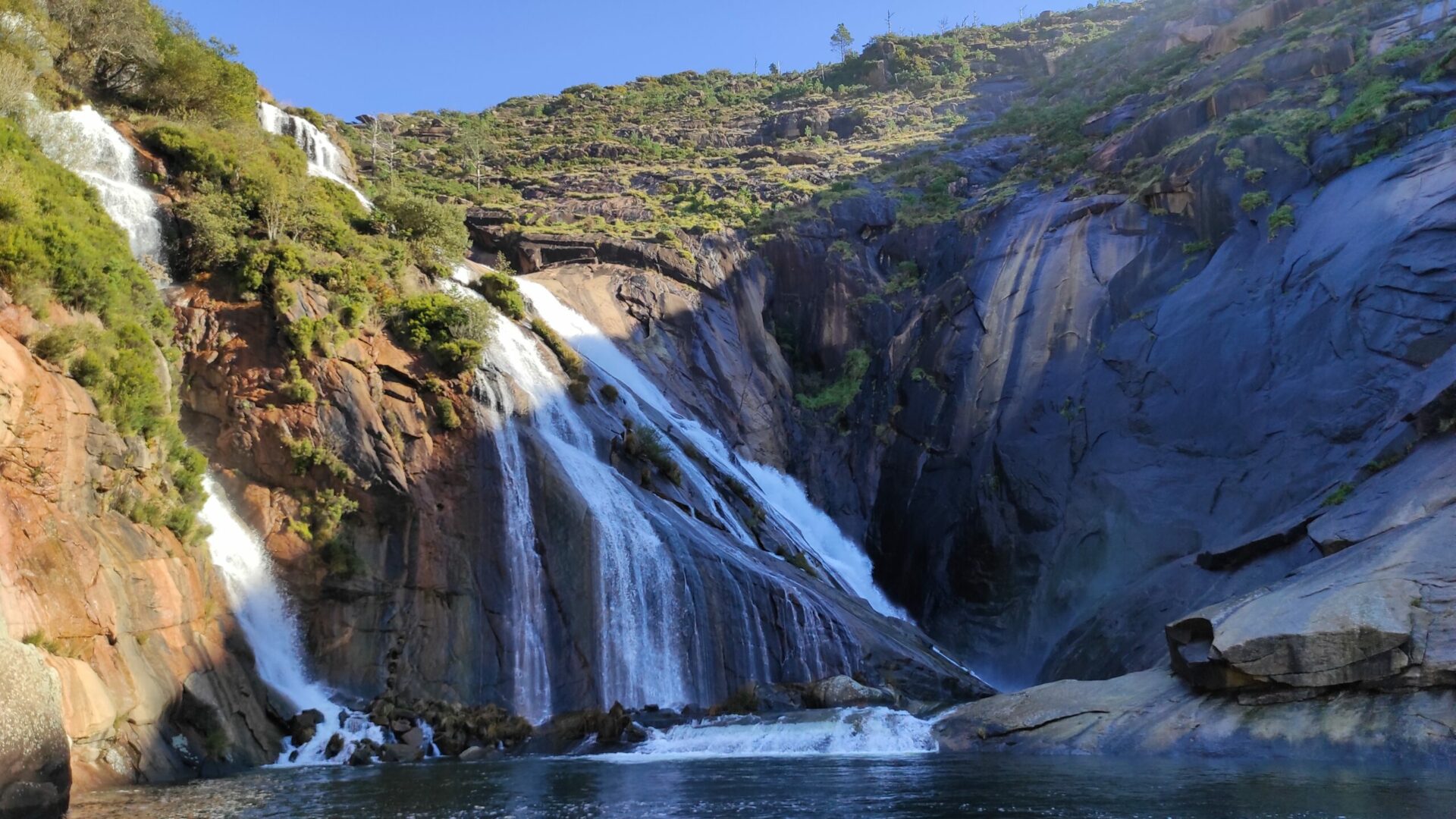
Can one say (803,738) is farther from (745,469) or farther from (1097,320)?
(1097,320)

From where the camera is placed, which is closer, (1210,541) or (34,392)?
(34,392)

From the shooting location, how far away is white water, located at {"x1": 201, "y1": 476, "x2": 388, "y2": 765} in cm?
2283

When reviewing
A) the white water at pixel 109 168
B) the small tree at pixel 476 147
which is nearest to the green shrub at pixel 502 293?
the white water at pixel 109 168

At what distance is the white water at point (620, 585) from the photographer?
26.7 metres

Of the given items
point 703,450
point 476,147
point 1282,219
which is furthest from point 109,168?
point 476,147

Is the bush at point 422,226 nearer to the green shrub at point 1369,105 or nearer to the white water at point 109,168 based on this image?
the white water at point 109,168

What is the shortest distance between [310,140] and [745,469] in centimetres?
2438

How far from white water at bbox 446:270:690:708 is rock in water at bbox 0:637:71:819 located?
13.4 meters

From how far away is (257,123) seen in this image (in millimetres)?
39656

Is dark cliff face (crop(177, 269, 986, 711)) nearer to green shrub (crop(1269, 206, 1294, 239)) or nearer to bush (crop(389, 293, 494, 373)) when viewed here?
bush (crop(389, 293, 494, 373))

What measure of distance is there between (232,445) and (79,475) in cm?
674

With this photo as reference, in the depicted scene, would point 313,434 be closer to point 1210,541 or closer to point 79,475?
point 79,475

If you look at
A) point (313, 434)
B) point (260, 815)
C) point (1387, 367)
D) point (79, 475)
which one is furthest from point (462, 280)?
point (1387, 367)

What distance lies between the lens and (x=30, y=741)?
1295 centimetres
